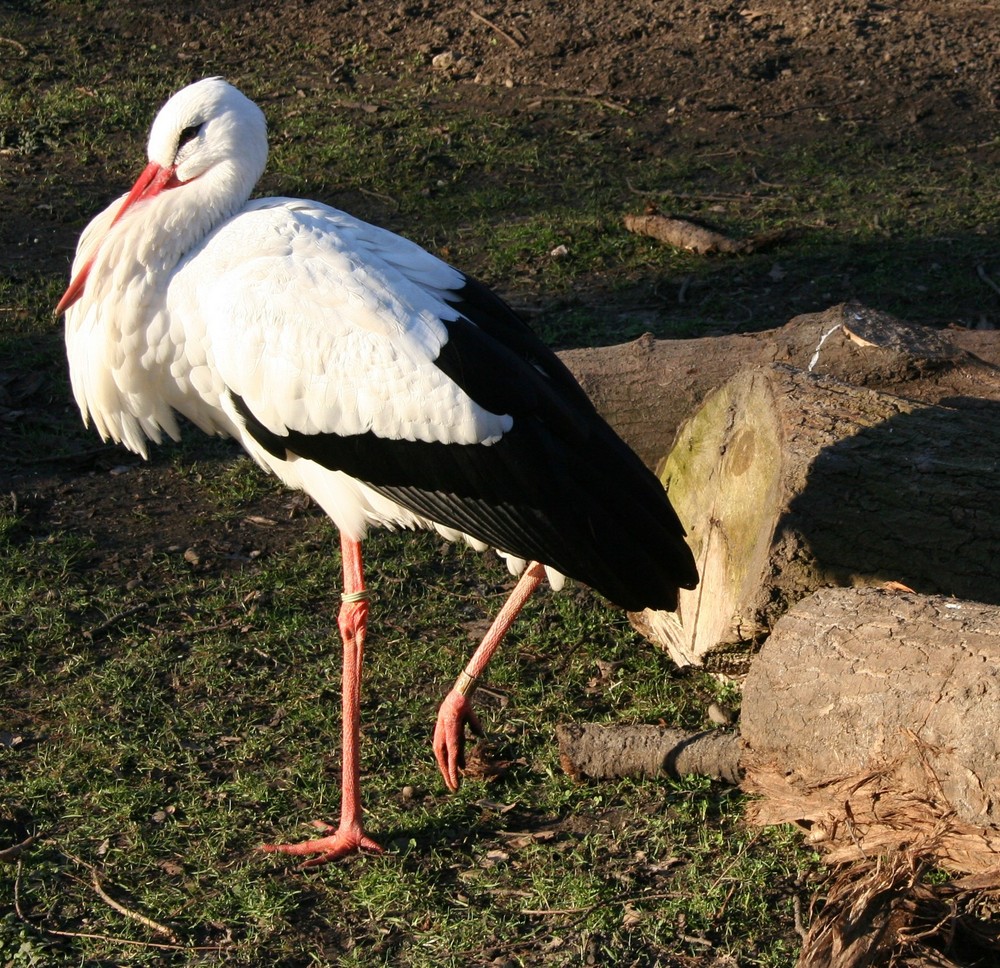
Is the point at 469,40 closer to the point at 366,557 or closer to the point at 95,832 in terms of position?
the point at 366,557

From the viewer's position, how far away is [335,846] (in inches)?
135

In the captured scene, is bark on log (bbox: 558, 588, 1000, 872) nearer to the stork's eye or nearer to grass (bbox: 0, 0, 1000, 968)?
grass (bbox: 0, 0, 1000, 968)

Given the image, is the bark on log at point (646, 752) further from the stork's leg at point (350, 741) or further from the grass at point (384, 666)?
the stork's leg at point (350, 741)

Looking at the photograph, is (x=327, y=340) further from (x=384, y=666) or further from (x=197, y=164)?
(x=384, y=666)

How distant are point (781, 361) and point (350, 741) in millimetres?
2031

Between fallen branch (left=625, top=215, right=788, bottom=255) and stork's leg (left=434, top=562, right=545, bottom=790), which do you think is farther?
fallen branch (left=625, top=215, right=788, bottom=255)

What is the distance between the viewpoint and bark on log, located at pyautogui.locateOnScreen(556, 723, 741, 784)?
11.7 feet

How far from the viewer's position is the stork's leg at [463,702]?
372 cm

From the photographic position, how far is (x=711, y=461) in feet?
13.8

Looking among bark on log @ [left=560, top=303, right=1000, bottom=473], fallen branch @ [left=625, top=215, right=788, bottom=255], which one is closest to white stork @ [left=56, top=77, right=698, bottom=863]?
bark on log @ [left=560, top=303, right=1000, bottom=473]

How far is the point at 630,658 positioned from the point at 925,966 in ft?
5.33

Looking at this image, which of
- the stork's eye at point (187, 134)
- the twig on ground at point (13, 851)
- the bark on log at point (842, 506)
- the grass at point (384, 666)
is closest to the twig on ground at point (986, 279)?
the grass at point (384, 666)

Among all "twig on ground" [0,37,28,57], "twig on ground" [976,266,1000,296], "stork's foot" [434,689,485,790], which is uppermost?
"twig on ground" [0,37,28,57]

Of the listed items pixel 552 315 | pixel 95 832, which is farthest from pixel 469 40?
pixel 95 832
